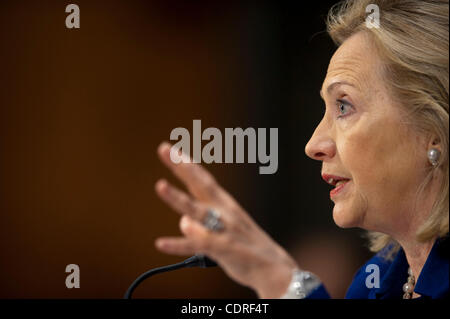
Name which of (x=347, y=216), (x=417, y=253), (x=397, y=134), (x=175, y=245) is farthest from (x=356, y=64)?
(x=175, y=245)

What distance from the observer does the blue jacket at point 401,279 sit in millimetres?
1075

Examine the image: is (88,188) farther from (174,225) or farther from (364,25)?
(364,25)

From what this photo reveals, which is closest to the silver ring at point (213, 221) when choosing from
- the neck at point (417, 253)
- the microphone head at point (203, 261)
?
the microphone head at point (203, 261)

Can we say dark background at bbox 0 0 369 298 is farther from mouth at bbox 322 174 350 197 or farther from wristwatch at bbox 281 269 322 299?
wristwatch at bbox 281 269 322 299

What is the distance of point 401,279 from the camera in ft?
4.37

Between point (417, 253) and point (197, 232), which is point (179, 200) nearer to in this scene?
point (197, 232)

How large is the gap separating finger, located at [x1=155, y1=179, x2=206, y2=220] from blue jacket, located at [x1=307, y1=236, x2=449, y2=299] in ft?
0.84

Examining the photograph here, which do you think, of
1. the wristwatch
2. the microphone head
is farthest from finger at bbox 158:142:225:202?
the microphone head

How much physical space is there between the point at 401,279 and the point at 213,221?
741 millimetres

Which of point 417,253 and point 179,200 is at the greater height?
point 179,200

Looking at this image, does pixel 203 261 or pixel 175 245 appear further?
pixel 203 261

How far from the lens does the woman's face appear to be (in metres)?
1.12
